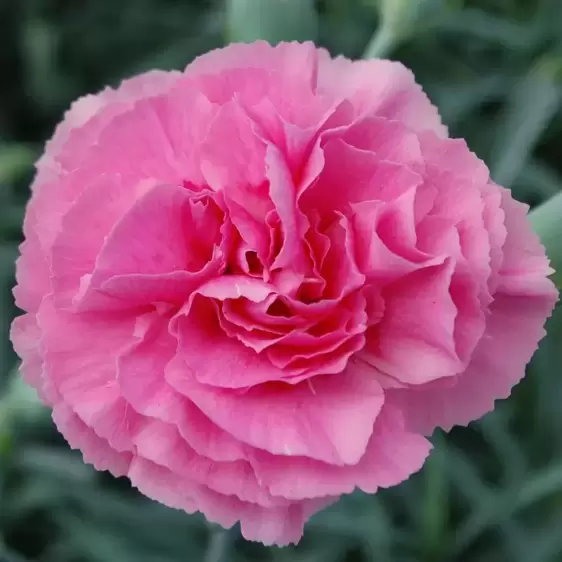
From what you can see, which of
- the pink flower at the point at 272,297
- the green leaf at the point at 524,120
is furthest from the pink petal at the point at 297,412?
the green leaf at the point at 524,120

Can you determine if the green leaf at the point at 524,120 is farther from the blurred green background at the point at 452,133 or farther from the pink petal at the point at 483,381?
the pink petal at the point at 483,381

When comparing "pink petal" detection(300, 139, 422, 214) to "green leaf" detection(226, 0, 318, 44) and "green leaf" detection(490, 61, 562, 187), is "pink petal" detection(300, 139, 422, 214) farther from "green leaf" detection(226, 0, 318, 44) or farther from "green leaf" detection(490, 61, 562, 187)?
"green leaf" detection(490, 61, 562, 187)

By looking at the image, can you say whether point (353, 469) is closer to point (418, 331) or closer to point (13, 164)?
point (418, 331)

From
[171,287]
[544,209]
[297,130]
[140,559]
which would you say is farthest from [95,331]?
[140,559]

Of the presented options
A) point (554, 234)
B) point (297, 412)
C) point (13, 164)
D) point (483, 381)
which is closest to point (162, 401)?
point (297, 412)

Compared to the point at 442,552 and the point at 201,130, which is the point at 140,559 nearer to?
the point at 442,552

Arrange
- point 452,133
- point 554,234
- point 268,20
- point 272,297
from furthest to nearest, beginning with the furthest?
point 452,133, point 268,20, point 554,234, point 272,297

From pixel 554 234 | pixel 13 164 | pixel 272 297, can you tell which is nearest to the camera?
pixel 272 297
